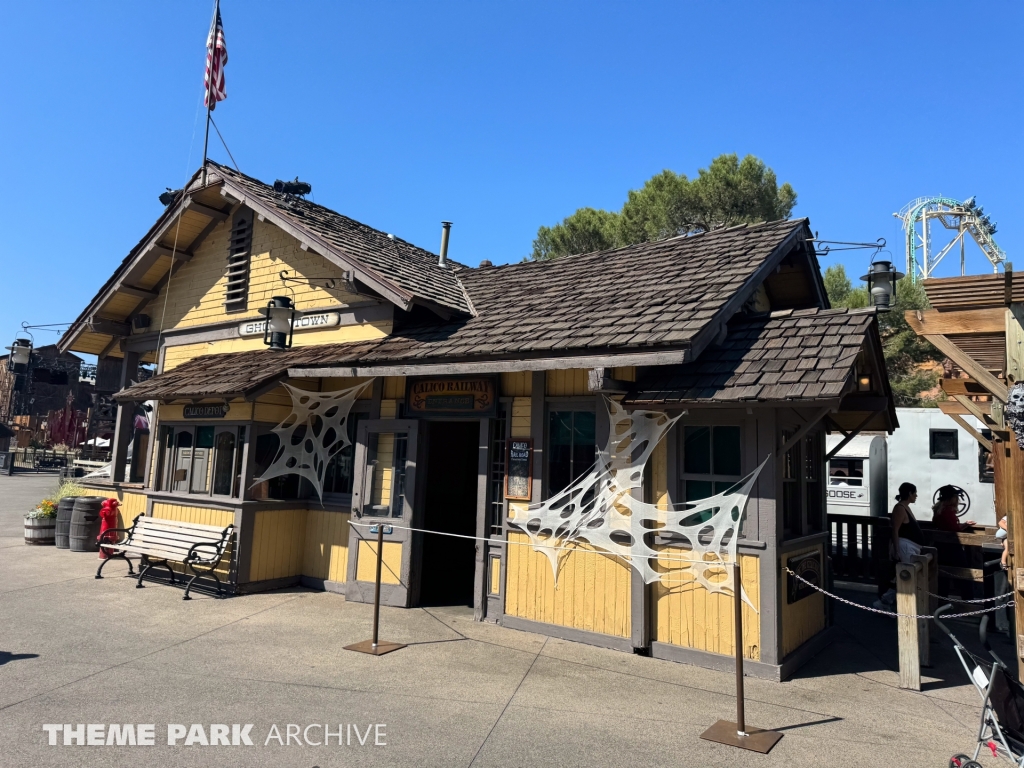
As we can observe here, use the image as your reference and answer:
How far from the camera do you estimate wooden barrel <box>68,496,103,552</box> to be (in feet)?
39.8

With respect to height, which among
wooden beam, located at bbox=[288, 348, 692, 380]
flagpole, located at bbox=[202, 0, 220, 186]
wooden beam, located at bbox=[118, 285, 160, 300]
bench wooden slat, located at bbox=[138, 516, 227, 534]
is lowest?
bench wooden slat, located at bbox=[138, 516, 227, 534]

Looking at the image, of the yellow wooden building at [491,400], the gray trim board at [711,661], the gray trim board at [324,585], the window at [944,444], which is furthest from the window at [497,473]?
the window at [944,444]

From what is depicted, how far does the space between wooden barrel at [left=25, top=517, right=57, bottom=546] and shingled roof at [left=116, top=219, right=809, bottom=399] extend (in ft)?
12.3

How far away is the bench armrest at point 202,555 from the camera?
9.05 meters

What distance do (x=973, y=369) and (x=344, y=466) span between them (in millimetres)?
7854

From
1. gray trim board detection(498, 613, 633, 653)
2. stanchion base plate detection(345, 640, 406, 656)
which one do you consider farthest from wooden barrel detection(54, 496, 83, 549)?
gray trim board detection(498, 613, 633, 653)

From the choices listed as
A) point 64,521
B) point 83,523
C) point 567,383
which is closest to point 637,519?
point 567,383

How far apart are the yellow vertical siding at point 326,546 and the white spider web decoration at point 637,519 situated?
11.0 feet

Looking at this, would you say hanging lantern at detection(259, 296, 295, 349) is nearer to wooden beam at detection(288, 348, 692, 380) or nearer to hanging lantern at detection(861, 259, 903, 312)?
wooden beam at detection(288, 348, 692, 380)

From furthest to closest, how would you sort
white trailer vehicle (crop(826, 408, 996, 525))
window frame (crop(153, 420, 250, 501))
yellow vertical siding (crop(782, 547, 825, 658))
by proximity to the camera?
white trailer vehicle (crop(826, 408, 996, 525)) < window frame (crop(153, 420, 250, 501)) < yellow vertical siding (crop(782, 547, 825, 658))

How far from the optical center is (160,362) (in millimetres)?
13031

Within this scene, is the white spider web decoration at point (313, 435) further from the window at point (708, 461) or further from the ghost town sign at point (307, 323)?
the window at point (708, 461)

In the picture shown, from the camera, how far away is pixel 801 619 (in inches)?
276

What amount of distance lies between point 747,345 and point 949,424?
496 inches
